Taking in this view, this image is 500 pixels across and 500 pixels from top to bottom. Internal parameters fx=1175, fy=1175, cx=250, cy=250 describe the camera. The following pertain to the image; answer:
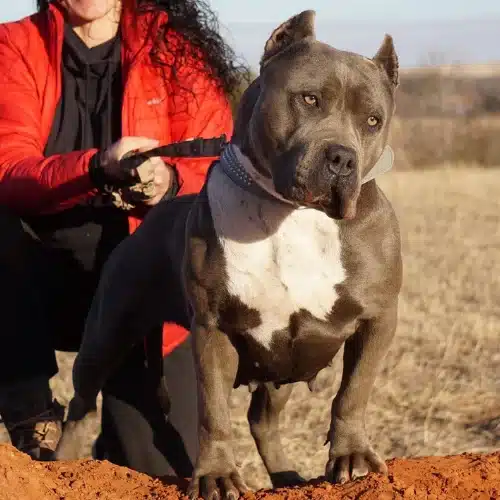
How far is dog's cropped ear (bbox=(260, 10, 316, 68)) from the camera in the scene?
13.1ft

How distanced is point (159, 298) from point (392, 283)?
1.17 metres

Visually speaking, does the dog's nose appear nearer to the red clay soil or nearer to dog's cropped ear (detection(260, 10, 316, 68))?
dog's cropped ear (detection(260, 10, 316, 68))

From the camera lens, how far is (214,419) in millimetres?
3830

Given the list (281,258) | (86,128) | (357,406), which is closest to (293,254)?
(281,258)

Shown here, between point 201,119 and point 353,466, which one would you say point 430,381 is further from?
point 353,466

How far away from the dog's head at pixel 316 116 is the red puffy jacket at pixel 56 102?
3.84 feet

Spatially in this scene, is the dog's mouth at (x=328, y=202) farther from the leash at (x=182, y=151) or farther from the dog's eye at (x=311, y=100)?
the leash at (x=182, y=151)

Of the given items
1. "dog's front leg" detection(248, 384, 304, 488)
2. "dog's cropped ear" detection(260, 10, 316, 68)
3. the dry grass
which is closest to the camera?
"dog's cropped ear" detection(260, 10, 316, 68)

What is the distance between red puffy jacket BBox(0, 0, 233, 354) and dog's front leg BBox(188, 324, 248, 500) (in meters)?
1.23

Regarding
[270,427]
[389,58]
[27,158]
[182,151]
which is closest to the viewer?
[389,58]

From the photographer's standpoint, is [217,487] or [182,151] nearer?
[217,487]

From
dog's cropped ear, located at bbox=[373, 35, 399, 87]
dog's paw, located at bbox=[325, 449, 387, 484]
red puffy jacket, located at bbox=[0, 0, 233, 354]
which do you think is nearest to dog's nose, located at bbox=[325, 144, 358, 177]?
dog's cropped ear, located at bbox=[373, 35, 399, 87]

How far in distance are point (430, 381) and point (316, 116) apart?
4162mm

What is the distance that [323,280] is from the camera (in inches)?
151
